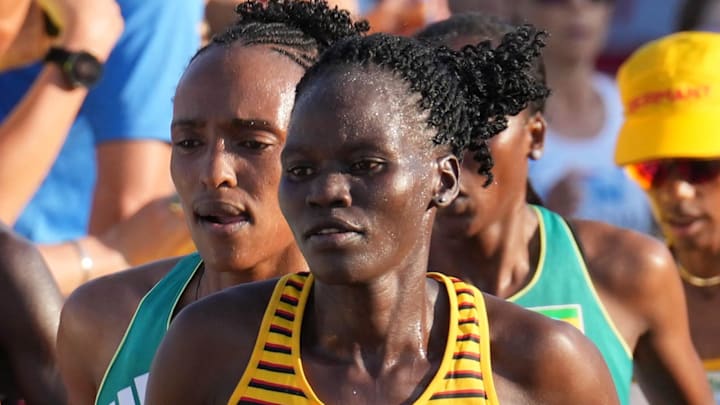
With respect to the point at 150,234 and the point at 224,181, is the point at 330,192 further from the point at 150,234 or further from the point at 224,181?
the point at 150,234

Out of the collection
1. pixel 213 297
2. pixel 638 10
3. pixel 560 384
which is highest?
pixel 638 10

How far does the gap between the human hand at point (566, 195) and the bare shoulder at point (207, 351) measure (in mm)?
4958

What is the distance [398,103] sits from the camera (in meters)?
2.84

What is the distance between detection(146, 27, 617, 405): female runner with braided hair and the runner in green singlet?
1.42 m

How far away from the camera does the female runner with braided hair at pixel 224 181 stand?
3.42 meters

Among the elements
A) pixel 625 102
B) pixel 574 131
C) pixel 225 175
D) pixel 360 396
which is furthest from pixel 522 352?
pixel 574 131

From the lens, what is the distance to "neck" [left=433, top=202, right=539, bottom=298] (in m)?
4.54

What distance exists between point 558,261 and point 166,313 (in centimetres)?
139

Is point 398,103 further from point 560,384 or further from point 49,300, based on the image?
point 49,300

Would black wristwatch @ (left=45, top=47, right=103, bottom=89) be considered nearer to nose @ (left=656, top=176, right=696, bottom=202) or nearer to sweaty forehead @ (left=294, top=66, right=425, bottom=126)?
nose @ (left=656, top=176, right=696, bottom=202)

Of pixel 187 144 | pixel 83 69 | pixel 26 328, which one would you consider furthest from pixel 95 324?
pixel 83 69

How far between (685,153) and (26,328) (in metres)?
2.46

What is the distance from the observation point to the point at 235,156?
3.41 m

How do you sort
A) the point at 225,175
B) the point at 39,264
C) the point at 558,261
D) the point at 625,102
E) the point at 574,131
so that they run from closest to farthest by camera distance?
the point at 225,175, the point at 39,264, the point at 558,261, the point at 625,102, the point at 574,131
